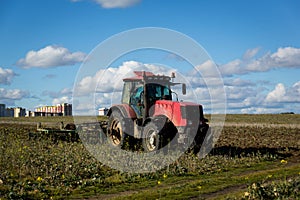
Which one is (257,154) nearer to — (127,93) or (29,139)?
(127,93)

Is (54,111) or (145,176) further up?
(54,111)

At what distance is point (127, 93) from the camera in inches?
770

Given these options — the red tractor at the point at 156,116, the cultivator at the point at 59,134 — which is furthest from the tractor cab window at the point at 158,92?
the cultivator at the point at 59,134

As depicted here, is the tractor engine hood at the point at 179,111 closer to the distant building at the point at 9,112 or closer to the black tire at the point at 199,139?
the black tire at the point at 199,139

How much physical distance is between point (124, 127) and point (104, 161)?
3842 mm

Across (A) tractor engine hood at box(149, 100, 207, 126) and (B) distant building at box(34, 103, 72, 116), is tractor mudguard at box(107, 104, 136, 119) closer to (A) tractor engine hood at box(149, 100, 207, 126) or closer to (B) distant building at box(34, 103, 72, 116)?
(A) tractor engine hood at box(149, 100, 207, 126)

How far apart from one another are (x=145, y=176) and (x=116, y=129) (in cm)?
748

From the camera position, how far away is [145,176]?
1331cm

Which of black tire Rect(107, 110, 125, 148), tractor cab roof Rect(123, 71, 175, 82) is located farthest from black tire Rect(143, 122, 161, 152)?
tractor cab roof Rect(123, 71, 175, 82)

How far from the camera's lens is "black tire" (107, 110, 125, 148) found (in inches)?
766

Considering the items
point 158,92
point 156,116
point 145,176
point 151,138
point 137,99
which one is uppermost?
point 158,92

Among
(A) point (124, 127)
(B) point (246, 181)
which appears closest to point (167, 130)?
(A) point (124, 127)

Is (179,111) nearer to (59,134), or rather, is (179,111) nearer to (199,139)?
(199,139)

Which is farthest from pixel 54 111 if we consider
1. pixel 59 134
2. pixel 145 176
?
pixel 145 176
